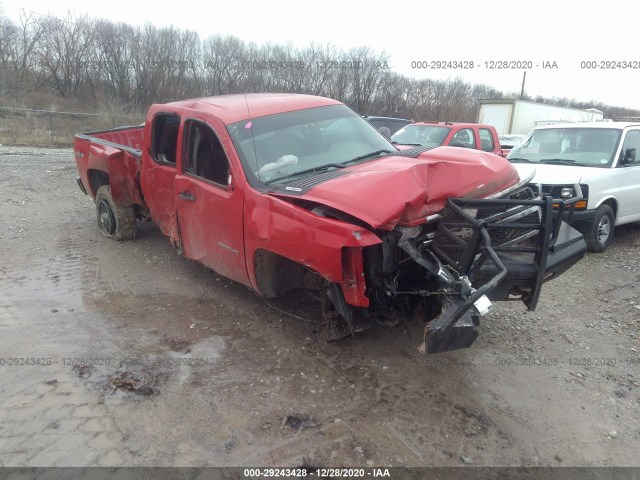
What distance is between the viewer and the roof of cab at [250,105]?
462 cm

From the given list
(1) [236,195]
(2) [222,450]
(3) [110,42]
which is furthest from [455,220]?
(3) [110,42]

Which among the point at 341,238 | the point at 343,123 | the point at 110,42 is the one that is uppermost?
the point at 110,42

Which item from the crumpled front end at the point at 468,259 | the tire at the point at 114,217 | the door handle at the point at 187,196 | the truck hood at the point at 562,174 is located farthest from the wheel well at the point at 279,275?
the truck hood at the point at 562,174

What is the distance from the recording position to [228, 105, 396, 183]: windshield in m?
4.26

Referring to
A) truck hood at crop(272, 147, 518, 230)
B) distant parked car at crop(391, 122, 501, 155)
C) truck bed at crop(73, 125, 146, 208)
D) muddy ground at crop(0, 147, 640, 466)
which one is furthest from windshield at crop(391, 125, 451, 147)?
truck hood at crop(272, 147, 518, 230)

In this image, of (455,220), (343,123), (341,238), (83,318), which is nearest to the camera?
(341,238)

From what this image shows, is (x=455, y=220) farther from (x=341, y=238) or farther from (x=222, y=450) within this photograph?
(x=222, y=450)

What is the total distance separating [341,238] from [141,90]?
3879 cm

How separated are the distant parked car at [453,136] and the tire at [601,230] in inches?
145

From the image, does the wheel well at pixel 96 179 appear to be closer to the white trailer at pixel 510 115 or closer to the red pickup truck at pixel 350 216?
the red pickup truck at pixel 350 216

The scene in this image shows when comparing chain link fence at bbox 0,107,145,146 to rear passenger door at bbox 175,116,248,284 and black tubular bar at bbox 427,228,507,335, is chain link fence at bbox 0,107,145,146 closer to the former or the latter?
rear passenger door at bbox 175,116,248,284

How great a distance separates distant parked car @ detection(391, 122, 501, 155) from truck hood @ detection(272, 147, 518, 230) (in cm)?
667

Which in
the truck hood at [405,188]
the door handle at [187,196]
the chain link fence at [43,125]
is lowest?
the chain link fence at [43,125]

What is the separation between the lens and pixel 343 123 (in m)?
5.00
